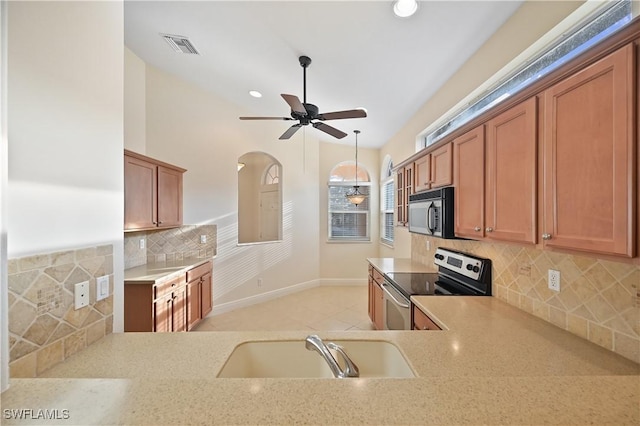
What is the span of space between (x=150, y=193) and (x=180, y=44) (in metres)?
1.76

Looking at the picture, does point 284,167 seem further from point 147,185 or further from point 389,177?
point 147,185

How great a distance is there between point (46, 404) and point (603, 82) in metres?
2.03

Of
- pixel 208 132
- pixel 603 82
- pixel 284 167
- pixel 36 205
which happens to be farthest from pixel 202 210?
pixel 603 82

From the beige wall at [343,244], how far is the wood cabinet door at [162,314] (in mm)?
3340

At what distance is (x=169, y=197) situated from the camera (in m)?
3.19

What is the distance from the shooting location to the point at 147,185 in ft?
9.14

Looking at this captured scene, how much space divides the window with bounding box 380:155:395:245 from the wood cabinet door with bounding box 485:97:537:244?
3.44 meters

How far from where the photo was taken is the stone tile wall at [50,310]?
832 millimetres

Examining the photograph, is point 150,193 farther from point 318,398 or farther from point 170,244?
point 318,398

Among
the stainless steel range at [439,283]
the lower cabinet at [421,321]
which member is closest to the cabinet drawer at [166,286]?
the stainless steel range at [439,283]

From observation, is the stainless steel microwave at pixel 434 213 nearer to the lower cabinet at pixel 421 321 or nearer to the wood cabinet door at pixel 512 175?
the wood cabinet door at pixel 512 175

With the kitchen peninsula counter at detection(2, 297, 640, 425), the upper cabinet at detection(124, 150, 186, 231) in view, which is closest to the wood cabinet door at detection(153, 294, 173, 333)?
the upper cabinet at detection(124, 150, 186, 231)

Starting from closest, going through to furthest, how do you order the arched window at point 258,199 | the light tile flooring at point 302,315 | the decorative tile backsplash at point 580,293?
1. the decorative tile backsplash at point 580,293
2. the light tile flooring at point 302,315
3. the arched window at point 258,199

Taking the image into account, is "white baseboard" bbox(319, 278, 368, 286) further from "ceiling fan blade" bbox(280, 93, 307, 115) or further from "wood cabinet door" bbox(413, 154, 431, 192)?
"ceiling fan blade" bbox(280, 93, 307, 115)
